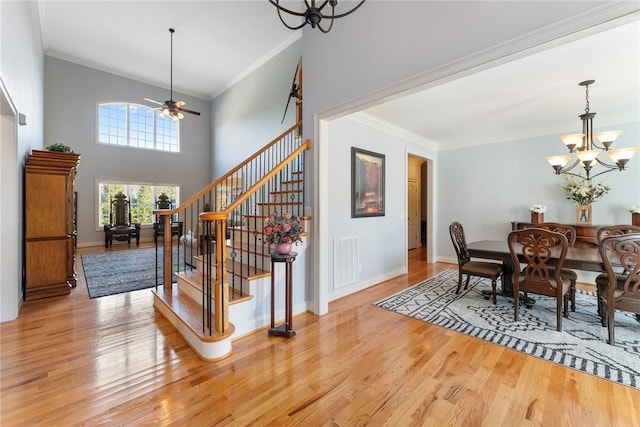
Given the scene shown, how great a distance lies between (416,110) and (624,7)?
2.66m

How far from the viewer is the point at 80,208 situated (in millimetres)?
7348

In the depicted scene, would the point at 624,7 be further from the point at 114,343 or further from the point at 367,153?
the point at 114,343

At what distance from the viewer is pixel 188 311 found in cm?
276

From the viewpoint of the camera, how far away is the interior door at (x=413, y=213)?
292 inches

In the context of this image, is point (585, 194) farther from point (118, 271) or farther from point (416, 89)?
point (118, 271)

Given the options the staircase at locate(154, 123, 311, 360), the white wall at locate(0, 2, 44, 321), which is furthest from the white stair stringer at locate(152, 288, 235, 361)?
the white wall at locate(0, 2, 44, 321)

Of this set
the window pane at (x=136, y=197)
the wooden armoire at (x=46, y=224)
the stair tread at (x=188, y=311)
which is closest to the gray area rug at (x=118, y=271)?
the wooden armoire at (x=46, y=224)

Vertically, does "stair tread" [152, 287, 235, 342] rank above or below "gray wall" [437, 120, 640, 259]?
below

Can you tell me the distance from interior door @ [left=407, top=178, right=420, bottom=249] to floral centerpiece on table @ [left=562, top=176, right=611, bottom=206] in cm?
342

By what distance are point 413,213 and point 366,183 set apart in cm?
400

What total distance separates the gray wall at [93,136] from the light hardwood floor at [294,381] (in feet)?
19.8

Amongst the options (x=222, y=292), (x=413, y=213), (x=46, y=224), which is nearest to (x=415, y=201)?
(x=413, y=213)

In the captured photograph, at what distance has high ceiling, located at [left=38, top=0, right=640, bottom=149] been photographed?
2773 millimetres

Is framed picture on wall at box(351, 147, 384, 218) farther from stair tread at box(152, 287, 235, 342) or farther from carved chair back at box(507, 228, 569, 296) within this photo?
stair tread at box(152, 287, 235, 342)
